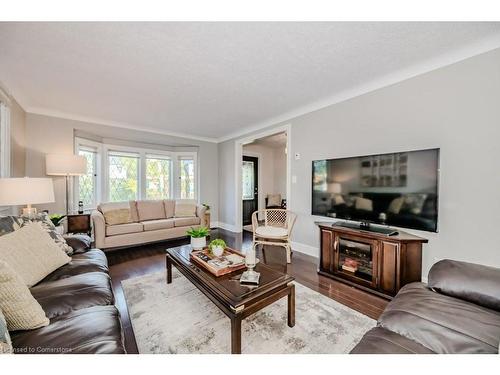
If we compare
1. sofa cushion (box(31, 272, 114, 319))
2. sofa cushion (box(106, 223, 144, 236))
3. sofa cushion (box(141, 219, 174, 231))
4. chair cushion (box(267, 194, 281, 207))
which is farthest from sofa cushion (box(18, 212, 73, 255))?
chair cushion (box(267, 194, 281, 207))

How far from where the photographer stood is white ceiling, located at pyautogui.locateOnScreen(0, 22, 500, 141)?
164cm

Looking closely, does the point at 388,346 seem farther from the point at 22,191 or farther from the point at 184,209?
the point at 184,209

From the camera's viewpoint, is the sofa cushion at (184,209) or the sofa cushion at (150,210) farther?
the sofa cushion at (184,209)

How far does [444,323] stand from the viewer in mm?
979

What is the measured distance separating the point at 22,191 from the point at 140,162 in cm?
265

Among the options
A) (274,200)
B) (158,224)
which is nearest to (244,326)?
(158,224)

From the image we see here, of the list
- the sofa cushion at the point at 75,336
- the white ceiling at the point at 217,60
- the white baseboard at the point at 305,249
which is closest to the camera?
the sofa cushion at the point at 75,336

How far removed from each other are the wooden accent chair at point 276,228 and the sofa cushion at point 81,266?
168 cm

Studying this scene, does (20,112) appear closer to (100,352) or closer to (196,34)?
(196,34)

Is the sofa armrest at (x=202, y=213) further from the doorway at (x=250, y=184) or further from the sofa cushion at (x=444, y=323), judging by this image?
the sofa cushion at (x=444, y=323)

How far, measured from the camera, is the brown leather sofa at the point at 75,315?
33.5 inches

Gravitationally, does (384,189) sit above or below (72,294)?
above

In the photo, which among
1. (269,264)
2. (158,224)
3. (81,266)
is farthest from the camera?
(158,224)

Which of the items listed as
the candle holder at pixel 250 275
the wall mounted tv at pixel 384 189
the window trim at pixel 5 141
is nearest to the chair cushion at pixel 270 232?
the wall mounted tv at pixel 384 189
